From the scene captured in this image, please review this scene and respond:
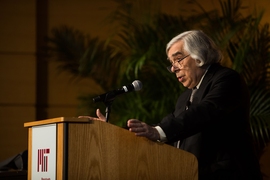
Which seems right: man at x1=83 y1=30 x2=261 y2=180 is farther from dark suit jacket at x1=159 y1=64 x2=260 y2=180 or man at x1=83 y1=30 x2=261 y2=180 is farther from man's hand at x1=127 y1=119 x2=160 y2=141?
man's hand at x1=127 y1=119 x2=160 y2=141

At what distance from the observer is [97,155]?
2.59 m

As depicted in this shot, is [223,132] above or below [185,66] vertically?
below

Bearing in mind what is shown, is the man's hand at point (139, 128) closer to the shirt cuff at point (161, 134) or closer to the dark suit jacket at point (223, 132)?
the shirt cuff at point (161, 134)

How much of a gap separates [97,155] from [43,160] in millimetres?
248

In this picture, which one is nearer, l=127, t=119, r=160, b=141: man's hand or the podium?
the podium

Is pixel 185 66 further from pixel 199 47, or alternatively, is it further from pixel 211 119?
pixel 211 119

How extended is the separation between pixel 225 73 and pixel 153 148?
68 cm

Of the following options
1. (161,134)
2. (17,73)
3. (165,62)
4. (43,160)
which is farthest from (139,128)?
(17,73)

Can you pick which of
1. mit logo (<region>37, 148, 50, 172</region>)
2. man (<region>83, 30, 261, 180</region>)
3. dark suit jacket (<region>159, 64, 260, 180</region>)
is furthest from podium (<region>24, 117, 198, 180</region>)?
dark suit jacket (<region>159, 64, 260, 180</region>)

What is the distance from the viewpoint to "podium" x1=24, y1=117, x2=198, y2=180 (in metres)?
2.53

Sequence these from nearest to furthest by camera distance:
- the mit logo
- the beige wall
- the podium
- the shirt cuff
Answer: the podium
the mit logo
the shirt cuff
the beige wall

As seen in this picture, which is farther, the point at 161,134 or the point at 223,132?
the point at 223,132

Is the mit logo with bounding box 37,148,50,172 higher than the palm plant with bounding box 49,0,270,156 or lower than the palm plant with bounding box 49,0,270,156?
lower

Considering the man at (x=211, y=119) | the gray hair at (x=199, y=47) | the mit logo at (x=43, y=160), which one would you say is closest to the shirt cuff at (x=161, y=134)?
the man at (x=211, y=119)
